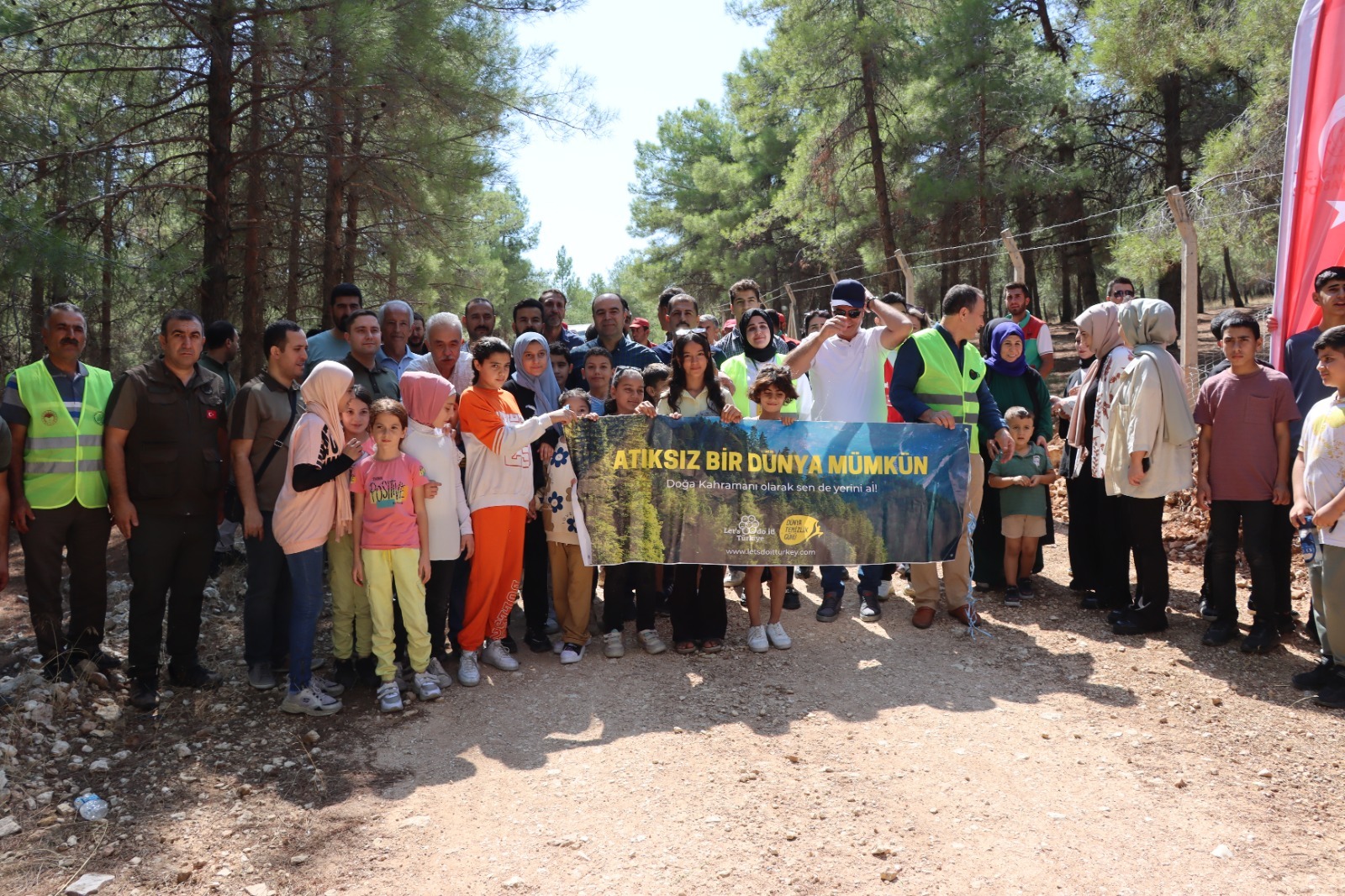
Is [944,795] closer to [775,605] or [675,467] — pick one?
[775,605]

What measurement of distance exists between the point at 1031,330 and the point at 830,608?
372 centimetres

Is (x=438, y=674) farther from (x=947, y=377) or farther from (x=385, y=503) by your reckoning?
(x=947, y=377)

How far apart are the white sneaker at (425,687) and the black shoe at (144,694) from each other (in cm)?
130

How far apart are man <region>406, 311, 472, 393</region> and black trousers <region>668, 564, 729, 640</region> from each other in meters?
1.81

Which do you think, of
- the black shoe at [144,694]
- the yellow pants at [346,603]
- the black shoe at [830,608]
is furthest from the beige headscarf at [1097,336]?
the black shoe at [144,694]

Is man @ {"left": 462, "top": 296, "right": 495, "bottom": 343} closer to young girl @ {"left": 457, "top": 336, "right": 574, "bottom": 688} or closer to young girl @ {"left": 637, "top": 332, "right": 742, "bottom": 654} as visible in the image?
young girl @ {"left": 457, "top": 336, "right": 574, "bottom": 688}

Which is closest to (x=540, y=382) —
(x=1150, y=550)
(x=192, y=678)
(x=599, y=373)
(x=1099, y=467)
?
(x=599, y=373)

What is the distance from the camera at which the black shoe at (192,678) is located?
497 centimetres

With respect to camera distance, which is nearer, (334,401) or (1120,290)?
(334,401)

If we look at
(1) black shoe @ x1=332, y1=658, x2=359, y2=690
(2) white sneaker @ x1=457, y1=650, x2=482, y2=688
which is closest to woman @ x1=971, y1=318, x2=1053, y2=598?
(2) white sneaker @ x1=457, y1=650, x2=482, y2=688

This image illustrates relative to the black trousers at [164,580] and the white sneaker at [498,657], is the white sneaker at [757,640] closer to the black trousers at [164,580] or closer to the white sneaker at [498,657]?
the white sneaker at [498,657]

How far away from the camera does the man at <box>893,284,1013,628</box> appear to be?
5753 millimetres

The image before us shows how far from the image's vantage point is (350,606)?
4957 millimetres

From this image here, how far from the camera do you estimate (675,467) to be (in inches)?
218
